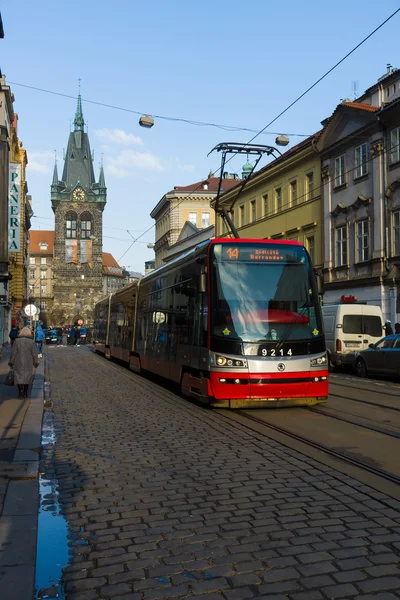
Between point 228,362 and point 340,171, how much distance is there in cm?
2450

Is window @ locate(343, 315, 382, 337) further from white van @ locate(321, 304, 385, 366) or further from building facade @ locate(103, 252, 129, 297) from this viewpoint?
building facade @ locate(103, 252, 129, 297)

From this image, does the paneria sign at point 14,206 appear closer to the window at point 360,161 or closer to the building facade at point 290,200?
the building facade at point 290,200

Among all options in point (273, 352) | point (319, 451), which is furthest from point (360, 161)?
point (319, 451)

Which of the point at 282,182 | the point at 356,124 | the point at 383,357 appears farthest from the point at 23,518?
the point at 282,182

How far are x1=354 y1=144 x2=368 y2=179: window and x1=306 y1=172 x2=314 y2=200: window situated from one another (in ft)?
15.8

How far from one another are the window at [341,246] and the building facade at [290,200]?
1.96m

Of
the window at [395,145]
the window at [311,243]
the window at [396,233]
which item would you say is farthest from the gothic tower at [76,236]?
the window at [395,145]

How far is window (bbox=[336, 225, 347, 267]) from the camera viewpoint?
32.6 m

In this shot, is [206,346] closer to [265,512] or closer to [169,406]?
[169,406]

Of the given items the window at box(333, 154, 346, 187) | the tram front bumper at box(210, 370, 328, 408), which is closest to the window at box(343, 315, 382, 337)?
the tram front bumper at box(210, 370, 328, 408)

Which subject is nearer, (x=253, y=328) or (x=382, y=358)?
(x=253, y=328)

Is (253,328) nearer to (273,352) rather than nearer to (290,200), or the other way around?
(273,352)

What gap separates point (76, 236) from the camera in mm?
133250

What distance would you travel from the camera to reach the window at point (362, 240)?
3070 cm
